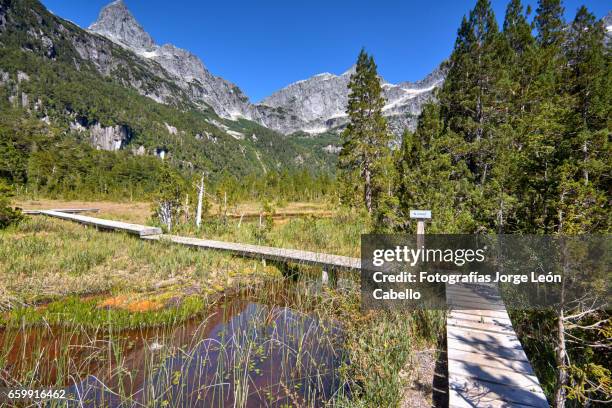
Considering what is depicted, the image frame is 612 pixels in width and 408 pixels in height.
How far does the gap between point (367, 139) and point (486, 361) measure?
52.4 ft

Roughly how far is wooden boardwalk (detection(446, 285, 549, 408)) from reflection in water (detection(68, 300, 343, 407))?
1448 mm

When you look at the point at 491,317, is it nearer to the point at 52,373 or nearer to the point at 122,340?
the point at 122,340

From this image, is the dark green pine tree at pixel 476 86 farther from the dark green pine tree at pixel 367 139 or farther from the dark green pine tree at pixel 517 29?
the dark green pine tree at pixel 367 139

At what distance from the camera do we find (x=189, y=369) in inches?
169

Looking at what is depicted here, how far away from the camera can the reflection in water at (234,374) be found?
3.58m

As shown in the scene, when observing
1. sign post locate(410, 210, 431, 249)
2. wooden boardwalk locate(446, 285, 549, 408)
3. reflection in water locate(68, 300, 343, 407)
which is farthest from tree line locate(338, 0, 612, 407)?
reflection in water locate(68, 300, 343, 407)

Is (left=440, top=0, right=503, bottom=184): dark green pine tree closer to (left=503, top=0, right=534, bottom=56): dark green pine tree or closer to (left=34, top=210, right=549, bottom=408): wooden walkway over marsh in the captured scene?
(left=503, top=0, right=534, bottom=56): dark green pine tree

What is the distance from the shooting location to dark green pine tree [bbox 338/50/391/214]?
17.8m

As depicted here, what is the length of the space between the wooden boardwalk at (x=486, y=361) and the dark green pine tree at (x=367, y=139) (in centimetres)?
1245

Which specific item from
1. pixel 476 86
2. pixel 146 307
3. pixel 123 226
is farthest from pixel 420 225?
pixel 123 226

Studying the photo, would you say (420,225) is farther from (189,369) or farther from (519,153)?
(189,369)

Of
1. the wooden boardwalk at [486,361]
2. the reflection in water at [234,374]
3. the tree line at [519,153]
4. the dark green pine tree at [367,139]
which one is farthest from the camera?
the dark green pine tree at [367,139]

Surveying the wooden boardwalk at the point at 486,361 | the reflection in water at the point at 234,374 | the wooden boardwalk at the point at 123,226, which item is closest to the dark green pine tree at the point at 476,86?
the wooden boardwalk at the point at 486,361

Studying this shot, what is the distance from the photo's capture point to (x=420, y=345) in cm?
476
